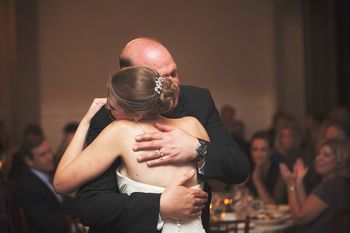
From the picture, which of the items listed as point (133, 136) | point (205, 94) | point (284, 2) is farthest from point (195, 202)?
point (284, 2)

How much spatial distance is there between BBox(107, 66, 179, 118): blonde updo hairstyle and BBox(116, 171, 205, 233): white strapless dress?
212 millimetres

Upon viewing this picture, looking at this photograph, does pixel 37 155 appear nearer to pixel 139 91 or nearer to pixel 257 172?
pixel 257 172

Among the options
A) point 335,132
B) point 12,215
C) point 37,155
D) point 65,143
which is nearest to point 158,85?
point 37,155

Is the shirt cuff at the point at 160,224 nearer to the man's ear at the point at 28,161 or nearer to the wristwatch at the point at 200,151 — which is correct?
the wristwatch at the point at 200,151

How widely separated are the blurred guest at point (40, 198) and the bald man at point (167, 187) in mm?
3090

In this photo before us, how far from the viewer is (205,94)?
2465 mm

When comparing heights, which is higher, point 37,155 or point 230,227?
point 37,155

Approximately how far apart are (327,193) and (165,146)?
2.94m

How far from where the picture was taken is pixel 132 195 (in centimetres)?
211

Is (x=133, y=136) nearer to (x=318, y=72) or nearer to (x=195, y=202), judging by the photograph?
(x=195, y=202)

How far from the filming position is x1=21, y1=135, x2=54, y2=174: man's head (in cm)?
568

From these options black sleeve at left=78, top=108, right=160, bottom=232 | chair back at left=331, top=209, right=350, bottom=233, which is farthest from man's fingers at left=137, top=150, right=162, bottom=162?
chair back at left=331, top=209, right=350, bottom=233

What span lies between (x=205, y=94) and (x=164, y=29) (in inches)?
348

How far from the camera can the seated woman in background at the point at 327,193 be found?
4812mm
